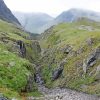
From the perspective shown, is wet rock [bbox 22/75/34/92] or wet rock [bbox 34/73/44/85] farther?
wet rock [bbox 34/73/44/85]

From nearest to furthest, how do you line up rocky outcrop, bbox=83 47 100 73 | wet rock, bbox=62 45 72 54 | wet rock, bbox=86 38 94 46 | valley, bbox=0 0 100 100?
valley, bbox=0 0 100 100 < rocky outcrop, bbox=83 47 100 73 < wet rock, bbox=86 38 94 46 < wet rock, bbox=62 45 72 54

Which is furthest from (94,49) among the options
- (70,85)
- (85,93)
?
(85,93)

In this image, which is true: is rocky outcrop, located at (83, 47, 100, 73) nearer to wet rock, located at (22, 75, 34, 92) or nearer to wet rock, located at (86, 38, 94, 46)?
wet rock, located at (86, 38, 94, 46)

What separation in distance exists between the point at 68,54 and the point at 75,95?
50.8 meters

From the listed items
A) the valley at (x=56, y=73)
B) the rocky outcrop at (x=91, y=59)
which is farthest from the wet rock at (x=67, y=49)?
the rocky outcrop at (x=91, y=59)

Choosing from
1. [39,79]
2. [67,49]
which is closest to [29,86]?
[39,79]

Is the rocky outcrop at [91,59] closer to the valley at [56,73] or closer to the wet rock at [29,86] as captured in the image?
the valley at [56,73]

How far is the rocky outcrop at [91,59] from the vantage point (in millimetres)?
136625

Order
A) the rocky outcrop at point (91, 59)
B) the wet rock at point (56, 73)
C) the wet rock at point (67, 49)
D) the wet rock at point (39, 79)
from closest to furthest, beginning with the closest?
the rocky outcrop at point (91, 59) → the wet rock at point (39, 79) → the wet rock at point (56, 73) → the wet rock at point (67, 49)

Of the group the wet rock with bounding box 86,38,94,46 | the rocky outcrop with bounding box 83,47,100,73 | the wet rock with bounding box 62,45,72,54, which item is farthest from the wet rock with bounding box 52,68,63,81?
the wet rock with bounding box 86,38,94,46

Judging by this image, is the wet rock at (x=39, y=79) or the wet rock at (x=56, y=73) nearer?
the wet rock at (x=39, y=79)

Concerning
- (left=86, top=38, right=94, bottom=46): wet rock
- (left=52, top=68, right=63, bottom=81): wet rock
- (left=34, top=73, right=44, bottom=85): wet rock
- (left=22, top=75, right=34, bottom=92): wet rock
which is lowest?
(left=34, top=73, right=44, bottom=85): wet rock

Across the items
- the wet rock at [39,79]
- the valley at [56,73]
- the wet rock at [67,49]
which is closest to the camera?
the valley at [56,73]

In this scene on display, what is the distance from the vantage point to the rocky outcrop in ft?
448
